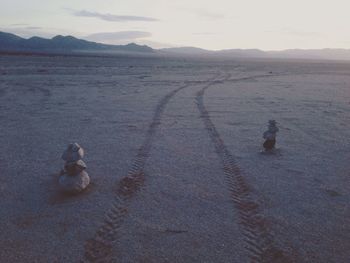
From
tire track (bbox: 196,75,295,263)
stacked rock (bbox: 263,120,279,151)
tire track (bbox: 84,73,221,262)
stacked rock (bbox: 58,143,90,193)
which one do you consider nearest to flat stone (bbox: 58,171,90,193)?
stacked rock (bbox: 58,143,90,193)

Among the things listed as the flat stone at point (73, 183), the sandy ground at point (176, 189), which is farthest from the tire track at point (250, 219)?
the flat stone at point (73, 183)

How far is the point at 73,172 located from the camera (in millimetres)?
5391

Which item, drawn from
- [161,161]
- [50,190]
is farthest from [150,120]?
[50,190]

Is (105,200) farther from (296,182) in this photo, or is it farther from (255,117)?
(255,117)

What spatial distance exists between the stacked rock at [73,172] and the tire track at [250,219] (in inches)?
86.3

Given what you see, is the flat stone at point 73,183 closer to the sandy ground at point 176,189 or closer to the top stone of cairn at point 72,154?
the sandy ground at point 176,189

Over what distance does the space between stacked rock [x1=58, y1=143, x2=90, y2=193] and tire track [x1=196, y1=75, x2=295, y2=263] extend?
7.19 feet

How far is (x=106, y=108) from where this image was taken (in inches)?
476

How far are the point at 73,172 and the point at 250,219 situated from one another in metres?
2.57

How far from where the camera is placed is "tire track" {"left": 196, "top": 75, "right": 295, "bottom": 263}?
3.91m

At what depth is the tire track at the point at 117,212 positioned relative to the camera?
391 centimetres

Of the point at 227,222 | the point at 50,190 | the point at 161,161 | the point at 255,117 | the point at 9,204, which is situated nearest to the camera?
the point at 227,222

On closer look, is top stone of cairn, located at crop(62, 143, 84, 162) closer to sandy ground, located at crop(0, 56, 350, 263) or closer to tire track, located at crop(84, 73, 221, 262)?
sandy ground, located at crop(0, 56, 350, 263)

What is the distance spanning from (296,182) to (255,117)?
5.33 meters
